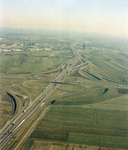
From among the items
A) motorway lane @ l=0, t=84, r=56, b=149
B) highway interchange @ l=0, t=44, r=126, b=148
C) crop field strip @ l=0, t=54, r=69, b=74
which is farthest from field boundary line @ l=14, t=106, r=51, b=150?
crop field strip @ l=0, t=54, r=69, b=74

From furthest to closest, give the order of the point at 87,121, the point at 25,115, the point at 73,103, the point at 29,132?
1. the point at 73,103
2. the point at 25,115
3. the point at 87,121
4. the point at 29,132

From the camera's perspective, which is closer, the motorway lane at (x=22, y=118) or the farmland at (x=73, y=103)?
the motorway lane at (x=22, y=118)

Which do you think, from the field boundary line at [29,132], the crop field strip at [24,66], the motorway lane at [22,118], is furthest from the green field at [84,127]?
the crop field strip at [24,66]

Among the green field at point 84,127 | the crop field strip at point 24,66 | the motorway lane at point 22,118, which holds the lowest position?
the green field at point 84,127

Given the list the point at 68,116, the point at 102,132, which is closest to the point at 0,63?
the point at 68,116

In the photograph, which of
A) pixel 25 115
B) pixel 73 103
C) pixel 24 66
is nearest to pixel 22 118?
pixel 25 115

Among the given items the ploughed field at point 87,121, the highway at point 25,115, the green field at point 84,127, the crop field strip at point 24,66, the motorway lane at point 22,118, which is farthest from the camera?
the crop field strip at point 24,66

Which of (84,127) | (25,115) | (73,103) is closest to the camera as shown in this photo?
(84,127)

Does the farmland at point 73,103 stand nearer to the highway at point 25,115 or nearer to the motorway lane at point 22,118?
the highway at point 25,115

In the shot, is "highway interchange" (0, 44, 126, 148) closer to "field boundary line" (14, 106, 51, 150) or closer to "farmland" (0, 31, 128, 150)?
"farmland" (0, 31, 128, 150)

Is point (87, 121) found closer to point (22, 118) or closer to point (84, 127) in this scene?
point (84, 127)

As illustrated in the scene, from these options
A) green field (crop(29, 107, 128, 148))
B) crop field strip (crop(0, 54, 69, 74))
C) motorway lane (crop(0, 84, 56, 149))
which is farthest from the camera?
crop field strip (crop(0, 54, 69, 74))
